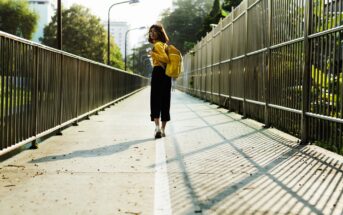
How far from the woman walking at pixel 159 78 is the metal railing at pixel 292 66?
2114 millimetres

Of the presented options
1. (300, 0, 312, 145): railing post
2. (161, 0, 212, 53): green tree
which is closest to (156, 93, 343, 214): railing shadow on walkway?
(300, 0, 312, 145): railing post

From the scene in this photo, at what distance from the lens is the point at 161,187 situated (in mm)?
4738

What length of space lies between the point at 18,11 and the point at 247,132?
67.9 m

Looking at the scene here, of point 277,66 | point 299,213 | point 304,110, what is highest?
point 277,66

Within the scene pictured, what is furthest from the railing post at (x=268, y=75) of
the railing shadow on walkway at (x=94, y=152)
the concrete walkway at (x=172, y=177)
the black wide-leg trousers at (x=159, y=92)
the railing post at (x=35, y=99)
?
the railing post at (x=35, y=99)

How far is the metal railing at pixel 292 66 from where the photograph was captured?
22.0ft

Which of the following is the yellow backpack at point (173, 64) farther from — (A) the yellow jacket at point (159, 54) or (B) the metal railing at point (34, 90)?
(B) the metal railing at point (34, 90)

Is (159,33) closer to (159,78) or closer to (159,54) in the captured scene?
(159,54)

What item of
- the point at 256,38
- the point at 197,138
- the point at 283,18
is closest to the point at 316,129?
the point at 197,138

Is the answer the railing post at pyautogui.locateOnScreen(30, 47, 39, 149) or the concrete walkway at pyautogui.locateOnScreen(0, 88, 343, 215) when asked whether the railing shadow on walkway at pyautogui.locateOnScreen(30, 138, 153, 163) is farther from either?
the railing post at pyautogui.locateOnScreen(30, 47, 39, 149)

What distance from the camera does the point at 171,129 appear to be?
33.4 feet

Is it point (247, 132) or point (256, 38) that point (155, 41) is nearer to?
point (247, 132)

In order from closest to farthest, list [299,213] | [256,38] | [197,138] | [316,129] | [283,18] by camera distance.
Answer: [299,213], [316,129], [197,138], [283,18], [256,38]

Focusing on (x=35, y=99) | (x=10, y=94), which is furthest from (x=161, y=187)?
(x=35, y=99)
